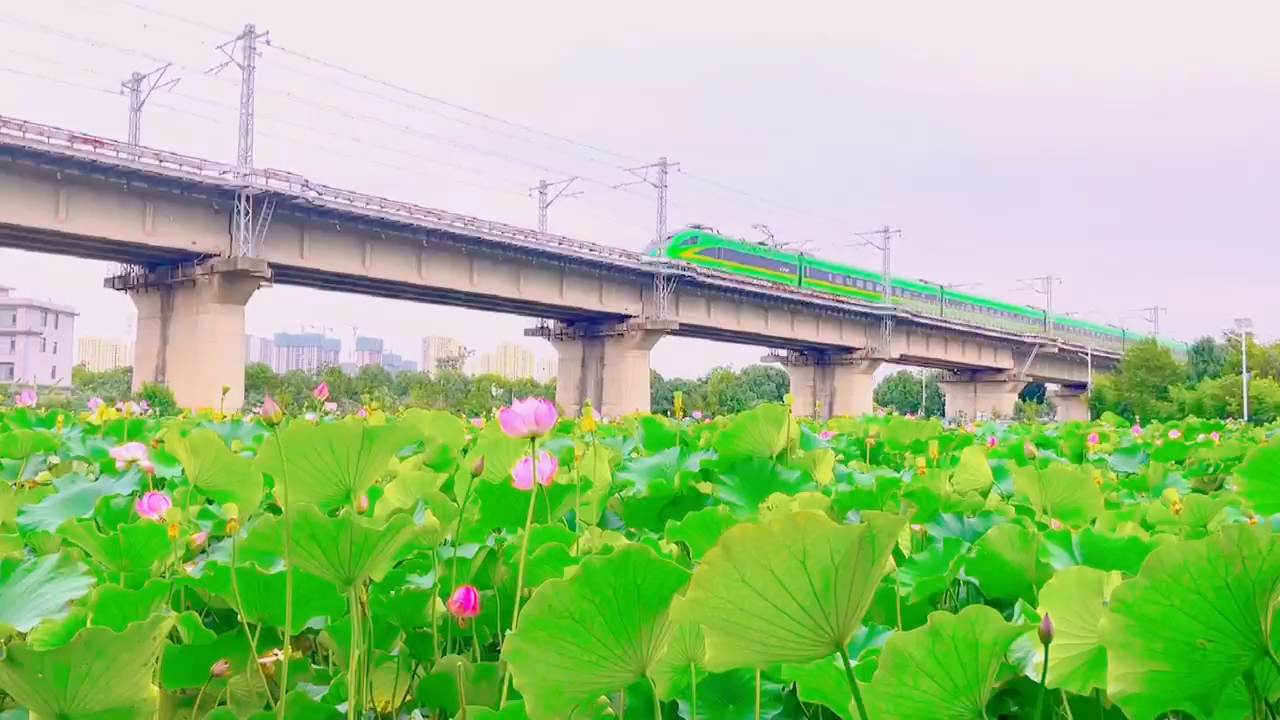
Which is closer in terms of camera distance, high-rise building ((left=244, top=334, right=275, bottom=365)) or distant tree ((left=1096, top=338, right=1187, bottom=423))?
distant tree ((left=1096, top=338, right=1187, bottom=423))

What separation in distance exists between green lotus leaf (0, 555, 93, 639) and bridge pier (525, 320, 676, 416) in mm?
25580

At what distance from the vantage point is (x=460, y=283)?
73.3ft

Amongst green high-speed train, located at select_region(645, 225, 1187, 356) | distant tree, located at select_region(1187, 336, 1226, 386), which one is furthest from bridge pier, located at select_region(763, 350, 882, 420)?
distant tree, located at select_region(1187, 336, 1226, 386)

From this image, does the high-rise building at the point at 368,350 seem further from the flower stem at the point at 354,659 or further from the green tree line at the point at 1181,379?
the flower stem at the point at 354,659

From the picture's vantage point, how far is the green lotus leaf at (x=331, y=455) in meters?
0.93

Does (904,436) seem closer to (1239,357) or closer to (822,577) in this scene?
(822,577)

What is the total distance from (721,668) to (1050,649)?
0.28 m

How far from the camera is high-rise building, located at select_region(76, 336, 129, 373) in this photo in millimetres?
98312

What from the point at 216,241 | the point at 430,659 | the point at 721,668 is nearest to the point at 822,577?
the point at 721,668

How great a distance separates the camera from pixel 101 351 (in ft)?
330

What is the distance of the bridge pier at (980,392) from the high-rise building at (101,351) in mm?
87576

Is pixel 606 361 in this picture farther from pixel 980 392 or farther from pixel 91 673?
pixel 91 673

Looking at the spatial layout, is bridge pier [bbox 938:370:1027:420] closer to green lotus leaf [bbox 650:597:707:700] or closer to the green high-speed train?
the green high-speed train

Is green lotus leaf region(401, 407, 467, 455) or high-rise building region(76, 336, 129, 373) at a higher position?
high-rise building region(76, 336, 129, 373)
